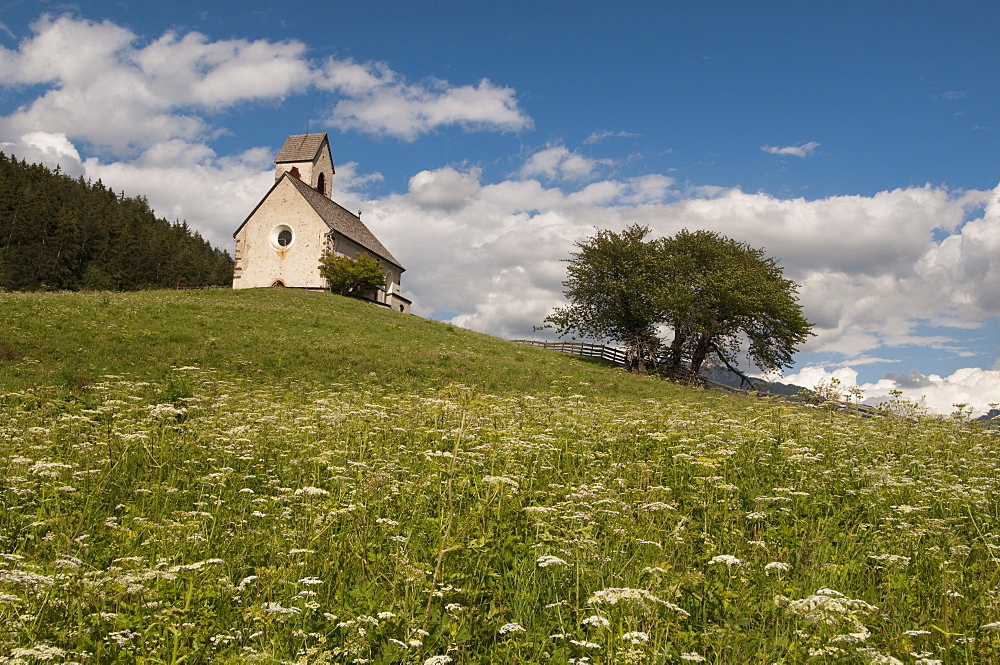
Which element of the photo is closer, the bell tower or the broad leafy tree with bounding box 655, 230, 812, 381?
the broad leafy tree with bounding box 655, 230, 812, 381

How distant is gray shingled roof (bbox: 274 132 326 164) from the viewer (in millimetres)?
65188

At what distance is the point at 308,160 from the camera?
64.9 m

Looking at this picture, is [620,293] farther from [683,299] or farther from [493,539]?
[493,539]

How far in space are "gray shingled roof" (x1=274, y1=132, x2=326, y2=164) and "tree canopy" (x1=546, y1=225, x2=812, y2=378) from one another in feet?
119

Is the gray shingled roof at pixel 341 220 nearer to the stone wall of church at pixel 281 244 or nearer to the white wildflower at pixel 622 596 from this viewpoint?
the stone wall of church at pixel 281 244

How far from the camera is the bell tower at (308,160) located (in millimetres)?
65000

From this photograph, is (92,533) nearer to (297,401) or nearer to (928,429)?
(297,401)

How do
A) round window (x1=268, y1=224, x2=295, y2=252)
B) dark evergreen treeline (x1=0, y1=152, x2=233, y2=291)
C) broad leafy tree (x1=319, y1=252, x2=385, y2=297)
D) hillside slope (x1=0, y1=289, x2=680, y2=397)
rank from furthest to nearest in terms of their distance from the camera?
dark evergreen treeline (x1=0, y1=152, x2=233, y2=291) → round window (x1=268, y1=224, x2=295, y2=252) → broad leafy tree (x1=319, y1=252, x2=385, y2=297) → hillside slope (x1=0, y1=289, x2=680, y2=397)

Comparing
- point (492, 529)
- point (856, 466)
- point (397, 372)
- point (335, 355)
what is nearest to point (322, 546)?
point (492, 529)

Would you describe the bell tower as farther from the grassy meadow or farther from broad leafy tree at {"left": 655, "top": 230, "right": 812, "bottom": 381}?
the grassy meadow

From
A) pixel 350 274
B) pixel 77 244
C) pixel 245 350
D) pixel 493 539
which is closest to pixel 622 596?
pixel 493 539

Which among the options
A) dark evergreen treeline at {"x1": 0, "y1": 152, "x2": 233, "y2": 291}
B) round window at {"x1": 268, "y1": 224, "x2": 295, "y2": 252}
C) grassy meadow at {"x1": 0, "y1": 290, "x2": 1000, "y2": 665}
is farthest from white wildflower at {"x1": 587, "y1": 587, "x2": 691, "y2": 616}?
dark evergreen treeline at {"x1": 0, "y1": 152, "x2": 233, "y2": 291}

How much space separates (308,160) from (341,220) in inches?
400

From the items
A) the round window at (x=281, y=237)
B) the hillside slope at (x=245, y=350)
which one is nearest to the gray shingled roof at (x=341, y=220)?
the round window at (x=281, y=237)
